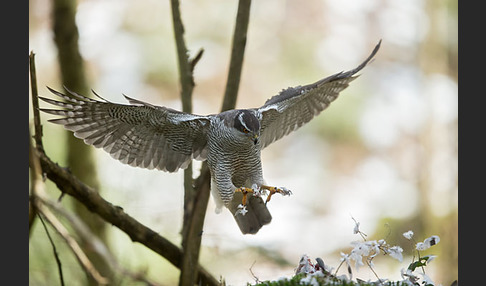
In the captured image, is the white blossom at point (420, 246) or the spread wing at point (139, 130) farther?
the spread wing at point (139, 130)

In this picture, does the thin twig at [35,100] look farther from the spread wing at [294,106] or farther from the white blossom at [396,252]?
the white blossom at [396,252]

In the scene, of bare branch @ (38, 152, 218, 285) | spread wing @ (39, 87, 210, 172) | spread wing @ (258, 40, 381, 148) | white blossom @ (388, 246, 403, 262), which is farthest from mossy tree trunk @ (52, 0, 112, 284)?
white blossom @ (388, 246, 403, 262)

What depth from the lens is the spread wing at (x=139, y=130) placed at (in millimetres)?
2834

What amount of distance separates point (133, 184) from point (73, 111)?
41.0 inches

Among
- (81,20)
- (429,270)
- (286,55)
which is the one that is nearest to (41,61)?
(81,20)

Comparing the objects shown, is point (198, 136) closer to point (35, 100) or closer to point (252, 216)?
point (252, 216)

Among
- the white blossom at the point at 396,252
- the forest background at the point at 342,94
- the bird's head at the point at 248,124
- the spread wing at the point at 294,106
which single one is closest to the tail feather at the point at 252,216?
the spread wing at the point at 294,106

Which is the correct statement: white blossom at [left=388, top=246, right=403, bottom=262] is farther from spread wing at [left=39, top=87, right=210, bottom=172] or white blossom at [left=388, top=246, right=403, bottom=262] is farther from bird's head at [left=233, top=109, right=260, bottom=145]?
spread wing at [left=39, top=87, right=210, bottom=172]

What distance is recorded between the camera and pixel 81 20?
6426 mm

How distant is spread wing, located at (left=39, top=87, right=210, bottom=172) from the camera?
2.83 meters

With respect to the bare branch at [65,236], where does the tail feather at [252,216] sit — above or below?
above

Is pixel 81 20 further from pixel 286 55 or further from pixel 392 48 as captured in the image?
pixel 392 48

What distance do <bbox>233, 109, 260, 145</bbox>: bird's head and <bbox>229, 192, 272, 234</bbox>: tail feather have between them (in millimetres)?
583

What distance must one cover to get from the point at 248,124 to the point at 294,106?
0.71 m
